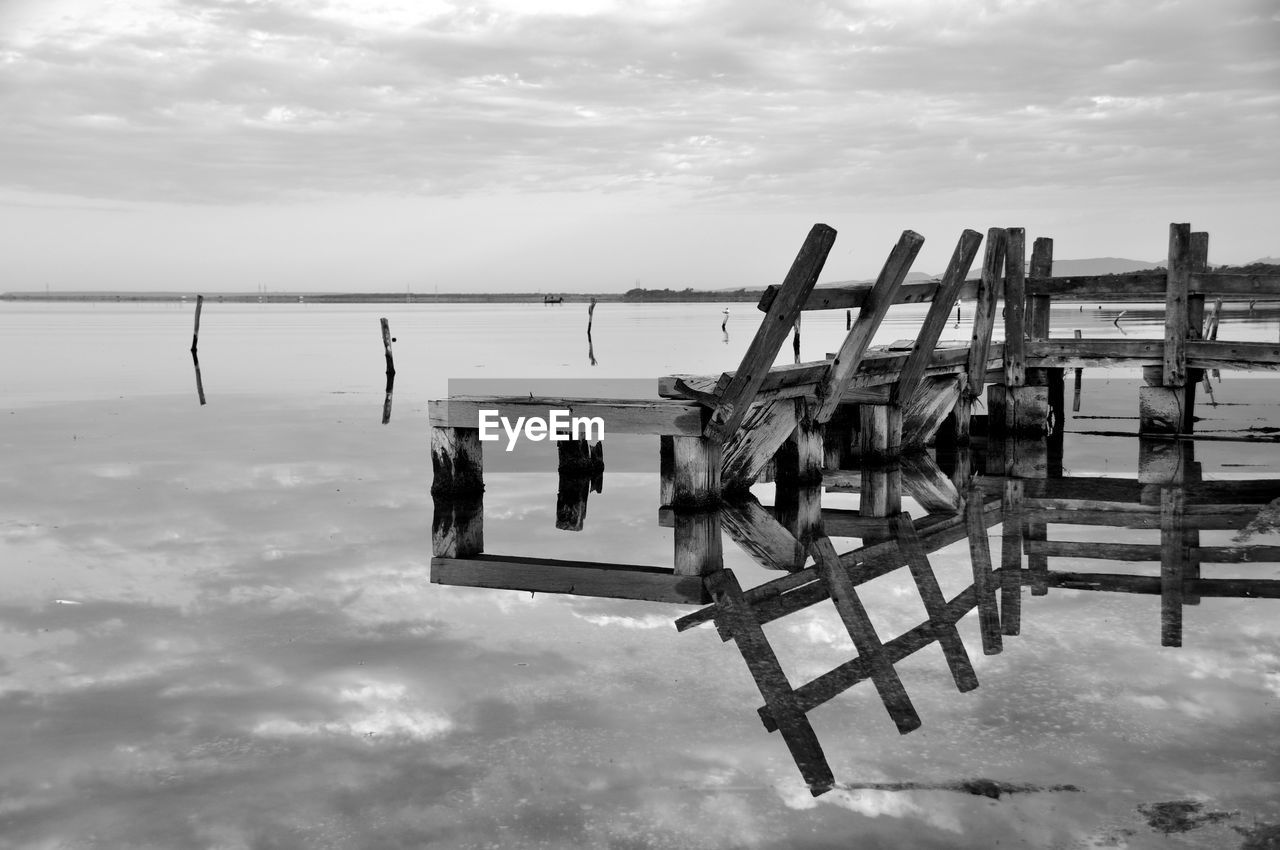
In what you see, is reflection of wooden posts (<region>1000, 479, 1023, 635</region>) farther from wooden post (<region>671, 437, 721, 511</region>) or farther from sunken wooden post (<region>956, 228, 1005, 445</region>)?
sunken wooden post (<region>956, 228, 1005, 445</region>)

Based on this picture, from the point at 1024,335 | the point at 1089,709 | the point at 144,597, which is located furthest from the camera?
the point at 1024,335

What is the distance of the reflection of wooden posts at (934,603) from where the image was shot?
6.45 metres

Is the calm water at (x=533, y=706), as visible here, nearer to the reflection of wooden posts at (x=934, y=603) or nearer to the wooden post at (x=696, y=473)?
the reflection of wooden posts at (x=934, y=603)

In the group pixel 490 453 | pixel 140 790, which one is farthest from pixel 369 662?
pixel 490 453

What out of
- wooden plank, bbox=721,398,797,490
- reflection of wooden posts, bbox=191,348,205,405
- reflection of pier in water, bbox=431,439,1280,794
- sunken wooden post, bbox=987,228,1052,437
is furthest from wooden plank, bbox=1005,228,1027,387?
reflection of wooden posts, bbox=191,348,205,405

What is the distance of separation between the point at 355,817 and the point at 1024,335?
13.2 meters

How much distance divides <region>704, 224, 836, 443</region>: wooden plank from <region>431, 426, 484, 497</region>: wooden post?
2.74 meters

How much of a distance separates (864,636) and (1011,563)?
2.44 m

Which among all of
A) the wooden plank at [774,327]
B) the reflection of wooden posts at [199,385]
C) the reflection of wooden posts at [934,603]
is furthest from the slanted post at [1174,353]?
the reflection of wooden posts at [199,385]

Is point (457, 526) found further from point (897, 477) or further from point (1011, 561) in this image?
point (897, 477)

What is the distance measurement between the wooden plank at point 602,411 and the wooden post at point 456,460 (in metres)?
0.20

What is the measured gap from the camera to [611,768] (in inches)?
206

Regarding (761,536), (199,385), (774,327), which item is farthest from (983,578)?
(199,385)

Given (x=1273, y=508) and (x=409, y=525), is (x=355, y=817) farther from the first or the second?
(x=1273, y=508)
